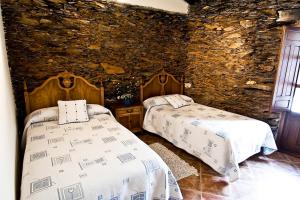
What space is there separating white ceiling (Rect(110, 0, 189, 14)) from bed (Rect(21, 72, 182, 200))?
7.05 ft

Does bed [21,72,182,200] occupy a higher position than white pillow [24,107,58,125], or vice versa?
white pillow [24,107,58,125]

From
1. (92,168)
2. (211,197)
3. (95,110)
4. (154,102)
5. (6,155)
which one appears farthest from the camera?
(154,102)

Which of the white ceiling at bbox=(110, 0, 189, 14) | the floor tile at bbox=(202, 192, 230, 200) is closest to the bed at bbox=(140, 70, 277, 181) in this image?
the floor tile at bbox=(202, 192, 230, 200)

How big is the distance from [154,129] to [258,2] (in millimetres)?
2627

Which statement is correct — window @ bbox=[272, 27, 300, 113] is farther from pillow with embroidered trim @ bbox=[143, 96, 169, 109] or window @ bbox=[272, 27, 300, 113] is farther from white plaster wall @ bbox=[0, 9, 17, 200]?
white plaster wall @ bbox=[0, 9, 17, 200]

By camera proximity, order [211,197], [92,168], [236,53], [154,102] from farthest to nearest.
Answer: [154,102]
[236,53]
[211,197]
[92,168]

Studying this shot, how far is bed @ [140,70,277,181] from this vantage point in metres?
2.32

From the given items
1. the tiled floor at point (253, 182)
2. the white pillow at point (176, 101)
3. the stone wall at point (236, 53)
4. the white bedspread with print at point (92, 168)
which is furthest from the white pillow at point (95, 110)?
the stone wall at point (236, 53)

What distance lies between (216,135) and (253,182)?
0.69 meters

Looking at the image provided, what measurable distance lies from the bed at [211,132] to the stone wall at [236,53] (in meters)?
0.41

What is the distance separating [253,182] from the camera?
7.47 ft

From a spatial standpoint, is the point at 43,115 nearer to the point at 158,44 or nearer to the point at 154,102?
the point at 154,102

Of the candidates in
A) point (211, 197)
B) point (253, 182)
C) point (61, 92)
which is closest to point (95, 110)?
point (61, 92)

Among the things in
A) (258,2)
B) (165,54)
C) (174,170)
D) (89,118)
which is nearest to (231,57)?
(258,2)
